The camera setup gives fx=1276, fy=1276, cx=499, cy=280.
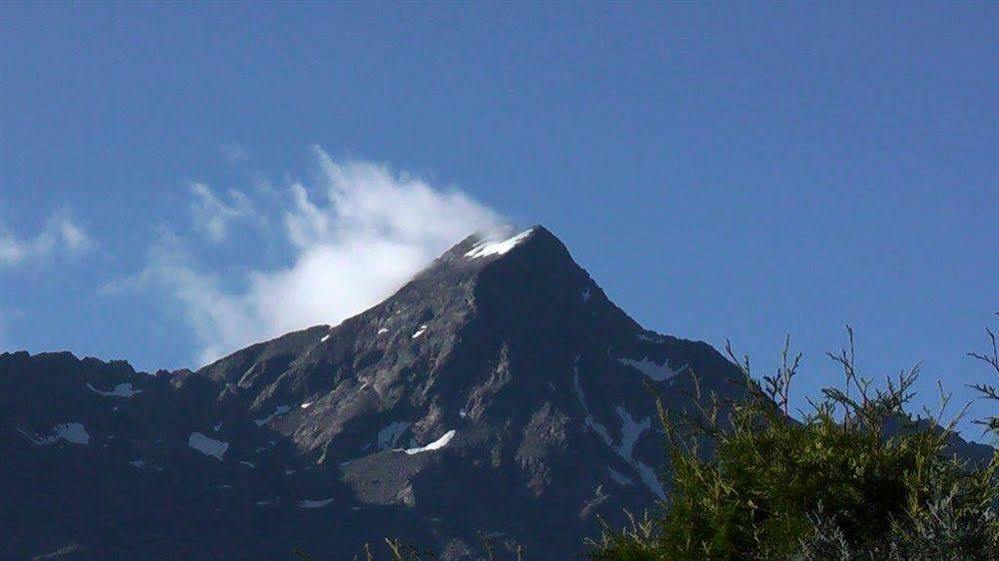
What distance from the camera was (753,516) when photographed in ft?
44.1

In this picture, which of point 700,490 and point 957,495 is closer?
point 957,495

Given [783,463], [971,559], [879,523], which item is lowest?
[971,559]

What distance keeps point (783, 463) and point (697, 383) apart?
4.58ft

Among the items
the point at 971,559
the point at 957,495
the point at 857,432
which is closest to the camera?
the point at 971,559

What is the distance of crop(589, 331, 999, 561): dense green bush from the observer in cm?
1272

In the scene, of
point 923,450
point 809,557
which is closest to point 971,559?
point 809,557

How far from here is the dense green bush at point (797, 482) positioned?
501 inches

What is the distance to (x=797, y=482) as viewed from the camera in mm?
13297

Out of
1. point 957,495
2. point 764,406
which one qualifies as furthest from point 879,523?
point 764,406

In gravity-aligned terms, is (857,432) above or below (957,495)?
above

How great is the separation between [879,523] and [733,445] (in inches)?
69.3

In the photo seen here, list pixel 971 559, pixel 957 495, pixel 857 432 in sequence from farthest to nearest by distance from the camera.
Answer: pixel 857 432 < pixel 957 495 < pixel 971 559

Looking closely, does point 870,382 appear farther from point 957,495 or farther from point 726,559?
point 726,559

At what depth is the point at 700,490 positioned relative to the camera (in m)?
14.1
